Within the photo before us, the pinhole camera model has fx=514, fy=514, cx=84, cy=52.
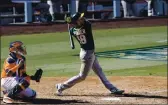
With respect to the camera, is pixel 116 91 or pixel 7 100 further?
pixel 116 91

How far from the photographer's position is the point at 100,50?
21.2 m

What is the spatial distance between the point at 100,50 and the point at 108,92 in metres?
9.88

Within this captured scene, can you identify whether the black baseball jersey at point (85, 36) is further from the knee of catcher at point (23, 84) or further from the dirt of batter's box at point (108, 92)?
the knee of catcher at point (23, 84)

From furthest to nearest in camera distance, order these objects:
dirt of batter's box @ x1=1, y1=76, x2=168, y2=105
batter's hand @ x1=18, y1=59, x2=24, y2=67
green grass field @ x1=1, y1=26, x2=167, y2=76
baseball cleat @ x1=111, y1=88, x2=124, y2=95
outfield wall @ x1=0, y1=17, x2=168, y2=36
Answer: outfield wall @ x1=0, y1=17, x2=168, y2=36
green grass field @ x1=1, y1=26, x2=167, y2=76
baseball cleat @ x1=111, y1=88, x2=124, y2=95
dirt of batter's box @ x1=1, y1=76, x2=168, y2=105
batter's hand @ x1=18, y1=59, x2=24, y2=67

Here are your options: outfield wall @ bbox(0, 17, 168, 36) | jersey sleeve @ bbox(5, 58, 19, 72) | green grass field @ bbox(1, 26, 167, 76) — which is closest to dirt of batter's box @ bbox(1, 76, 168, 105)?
jersey sleeve @ bbox(5, 58, 19, 72)

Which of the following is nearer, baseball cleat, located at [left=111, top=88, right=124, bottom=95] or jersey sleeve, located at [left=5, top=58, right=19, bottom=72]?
jersey sleeve, located at [left=5, top=58, right=19, bottom=72]

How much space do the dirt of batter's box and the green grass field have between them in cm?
139

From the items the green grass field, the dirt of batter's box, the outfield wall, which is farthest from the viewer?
the outfield wall

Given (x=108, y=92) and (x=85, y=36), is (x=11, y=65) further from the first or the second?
(x=108, y=92)

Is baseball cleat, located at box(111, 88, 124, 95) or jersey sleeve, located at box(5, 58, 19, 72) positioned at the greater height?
jersey sleeve, located at box(5, 58, 19, 72)

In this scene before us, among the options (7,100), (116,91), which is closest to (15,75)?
(7,100)

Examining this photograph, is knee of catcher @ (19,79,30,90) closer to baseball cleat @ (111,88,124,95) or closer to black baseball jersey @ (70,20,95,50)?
black baseball jersey @ (70,20,95,50)

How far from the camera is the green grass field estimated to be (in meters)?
15.6

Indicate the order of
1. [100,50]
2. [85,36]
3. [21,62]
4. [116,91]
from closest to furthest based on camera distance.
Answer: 1. [21,62]
2. [85,36]
3. [116,91]
4. [100,50]
